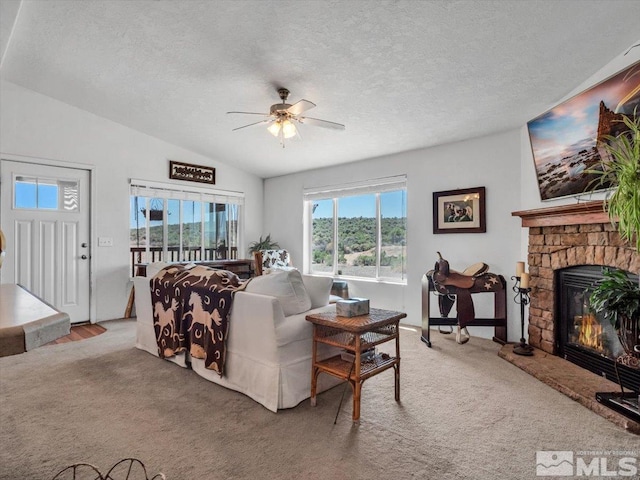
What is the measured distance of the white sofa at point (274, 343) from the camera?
235 centimetres

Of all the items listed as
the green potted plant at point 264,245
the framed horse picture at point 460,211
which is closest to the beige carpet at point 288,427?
the framed horse picture at point 460,211

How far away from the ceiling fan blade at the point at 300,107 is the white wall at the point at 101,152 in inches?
122

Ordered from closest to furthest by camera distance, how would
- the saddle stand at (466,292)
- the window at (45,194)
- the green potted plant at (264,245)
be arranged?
1. the saddle stand at (466,292)
2. the window at (45,194)
3. the green potted plant at (264,245)

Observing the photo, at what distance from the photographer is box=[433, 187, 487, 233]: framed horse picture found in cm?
416

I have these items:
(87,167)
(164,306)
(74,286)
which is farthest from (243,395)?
(87,167)

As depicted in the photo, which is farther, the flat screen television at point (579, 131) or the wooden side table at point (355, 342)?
the flat screen television at point (579, 131)

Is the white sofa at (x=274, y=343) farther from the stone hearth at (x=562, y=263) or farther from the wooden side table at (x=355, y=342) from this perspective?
the stone hearth at (x=562, y=263)

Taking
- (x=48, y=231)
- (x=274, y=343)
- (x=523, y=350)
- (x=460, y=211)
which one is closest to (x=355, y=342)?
(x=274, y=343)

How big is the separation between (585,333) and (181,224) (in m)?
5.32

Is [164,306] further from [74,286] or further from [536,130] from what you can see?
[536,130]

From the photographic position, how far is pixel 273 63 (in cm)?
312

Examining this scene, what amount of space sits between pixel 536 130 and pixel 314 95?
7.11 ft

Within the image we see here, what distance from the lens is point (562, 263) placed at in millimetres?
3227

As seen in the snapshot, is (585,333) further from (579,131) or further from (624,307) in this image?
(579,131)
